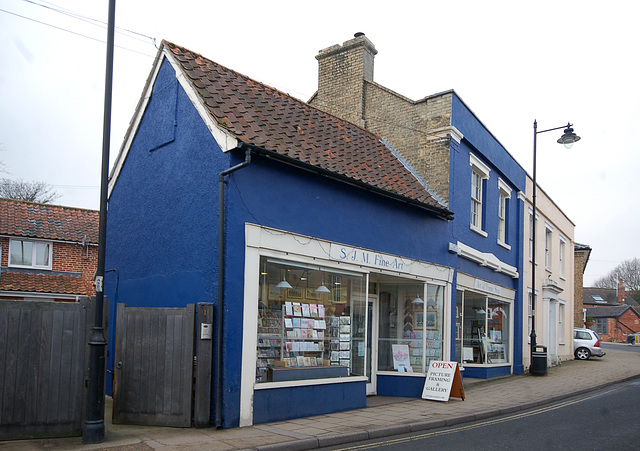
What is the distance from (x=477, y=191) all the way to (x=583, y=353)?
1595cm

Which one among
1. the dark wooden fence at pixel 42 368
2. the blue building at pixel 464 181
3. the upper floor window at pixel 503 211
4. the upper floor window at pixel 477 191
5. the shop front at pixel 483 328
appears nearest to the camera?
the dark wooden fence at pixel 42 368

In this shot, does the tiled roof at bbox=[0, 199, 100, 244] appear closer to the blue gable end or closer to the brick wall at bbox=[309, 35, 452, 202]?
the brick wall at bbox=[309, 35, 452, 202]

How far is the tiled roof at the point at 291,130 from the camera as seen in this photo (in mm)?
10195

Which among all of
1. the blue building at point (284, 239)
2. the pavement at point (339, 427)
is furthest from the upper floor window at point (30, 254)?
the pavement at point (339, 427)

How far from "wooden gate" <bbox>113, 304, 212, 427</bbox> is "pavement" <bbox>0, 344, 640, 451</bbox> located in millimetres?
271

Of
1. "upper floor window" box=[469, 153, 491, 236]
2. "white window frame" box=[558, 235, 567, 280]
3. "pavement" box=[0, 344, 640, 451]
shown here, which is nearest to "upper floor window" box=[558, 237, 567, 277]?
"white window frame" box=[558, 235, 567, 280]

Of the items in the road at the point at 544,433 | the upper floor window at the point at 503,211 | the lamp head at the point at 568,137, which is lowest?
the road at the point at 544,433

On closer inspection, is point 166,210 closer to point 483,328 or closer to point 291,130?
point 291,130

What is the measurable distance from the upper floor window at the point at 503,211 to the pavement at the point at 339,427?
5.58 meters

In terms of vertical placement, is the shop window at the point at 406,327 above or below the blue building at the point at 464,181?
below

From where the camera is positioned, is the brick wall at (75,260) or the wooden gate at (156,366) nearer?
the wooden gate at (156,366)

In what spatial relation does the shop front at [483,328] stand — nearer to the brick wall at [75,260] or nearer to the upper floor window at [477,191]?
the upper floor window at [477,191]

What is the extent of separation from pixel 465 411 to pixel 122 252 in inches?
316

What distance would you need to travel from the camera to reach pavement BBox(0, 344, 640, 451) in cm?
759
